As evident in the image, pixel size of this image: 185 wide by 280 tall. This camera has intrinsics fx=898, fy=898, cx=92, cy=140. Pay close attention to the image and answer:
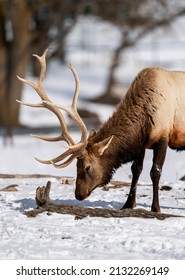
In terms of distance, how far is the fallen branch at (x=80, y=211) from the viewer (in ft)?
32.6

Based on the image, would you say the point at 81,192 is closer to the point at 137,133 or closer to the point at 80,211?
the point at 80,211

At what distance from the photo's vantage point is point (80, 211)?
1002 centimetres

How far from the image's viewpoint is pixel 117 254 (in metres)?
8.27

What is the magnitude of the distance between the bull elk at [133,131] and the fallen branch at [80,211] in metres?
0.46

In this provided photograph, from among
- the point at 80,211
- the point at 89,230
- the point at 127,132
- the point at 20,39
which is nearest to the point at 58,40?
the point at 20,39

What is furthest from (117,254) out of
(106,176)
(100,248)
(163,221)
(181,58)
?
(181,58)

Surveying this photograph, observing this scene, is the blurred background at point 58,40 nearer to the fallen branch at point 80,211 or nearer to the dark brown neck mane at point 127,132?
the dark brown neck mane at point 127,132

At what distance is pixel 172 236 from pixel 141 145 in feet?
6.39

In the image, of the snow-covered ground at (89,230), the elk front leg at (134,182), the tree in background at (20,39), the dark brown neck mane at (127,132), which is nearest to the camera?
the snow-covered ground at (89,230)

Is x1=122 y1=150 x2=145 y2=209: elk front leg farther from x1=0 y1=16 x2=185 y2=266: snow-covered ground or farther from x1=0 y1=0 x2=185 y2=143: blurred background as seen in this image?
x1=0 y1=0 x2=185 y2=143: blurred background

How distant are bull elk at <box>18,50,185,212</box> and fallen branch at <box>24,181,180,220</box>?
18.1 inches

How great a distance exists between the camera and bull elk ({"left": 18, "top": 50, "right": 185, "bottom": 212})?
1055 centimetres

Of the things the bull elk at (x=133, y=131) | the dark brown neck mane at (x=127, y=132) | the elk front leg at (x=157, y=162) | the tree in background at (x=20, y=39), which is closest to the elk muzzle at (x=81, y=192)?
the bull elk at (x=133, y=131)

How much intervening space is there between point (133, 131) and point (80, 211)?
1267mm
